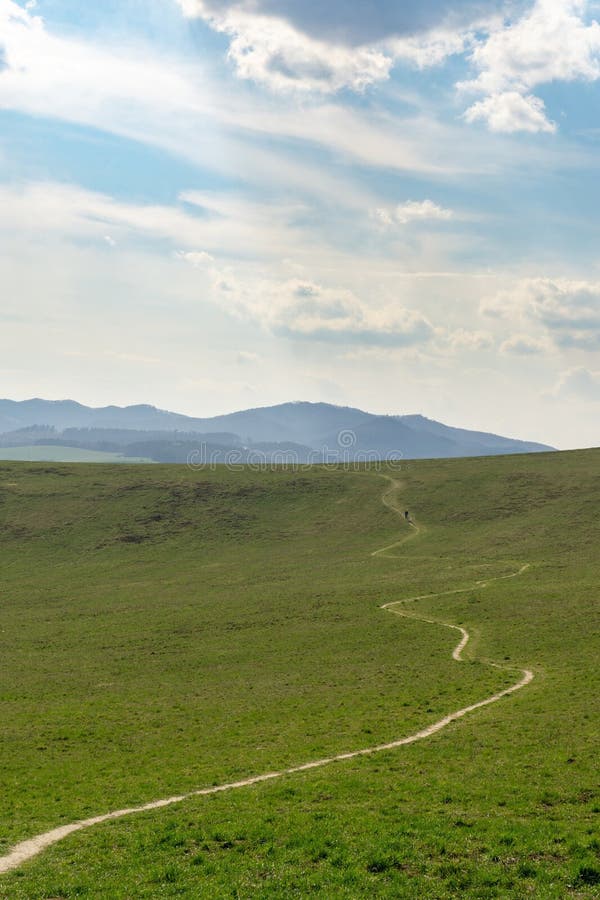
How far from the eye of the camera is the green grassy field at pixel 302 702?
63.5ft

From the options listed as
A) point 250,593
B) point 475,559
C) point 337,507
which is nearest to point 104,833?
point 250,593

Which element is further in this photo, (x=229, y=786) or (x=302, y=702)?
(x=302, y=702)

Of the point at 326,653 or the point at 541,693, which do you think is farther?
the point at 326,653

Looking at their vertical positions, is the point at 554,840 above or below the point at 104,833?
above

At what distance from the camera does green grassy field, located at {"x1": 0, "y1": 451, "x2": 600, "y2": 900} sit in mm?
19359

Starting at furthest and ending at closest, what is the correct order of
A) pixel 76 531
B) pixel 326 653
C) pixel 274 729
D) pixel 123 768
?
pixel 76 531, pixel 326 653, pixel 274 729, pixel 123 768

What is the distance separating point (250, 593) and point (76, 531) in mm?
44953

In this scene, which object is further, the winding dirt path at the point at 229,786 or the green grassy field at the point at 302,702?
the winding dirt path at the point at 229,786

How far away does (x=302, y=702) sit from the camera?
39906 mm

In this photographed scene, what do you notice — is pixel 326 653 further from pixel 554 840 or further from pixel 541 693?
pixel 554 840

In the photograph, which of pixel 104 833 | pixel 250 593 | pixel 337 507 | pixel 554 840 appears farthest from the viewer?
pixel 337 507

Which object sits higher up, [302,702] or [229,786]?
[229,786]

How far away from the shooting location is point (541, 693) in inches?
1478

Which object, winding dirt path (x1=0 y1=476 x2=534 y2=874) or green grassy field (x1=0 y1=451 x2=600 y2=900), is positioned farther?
winding dirt path (x1=0 y1=476 x2=534 y2=874)
